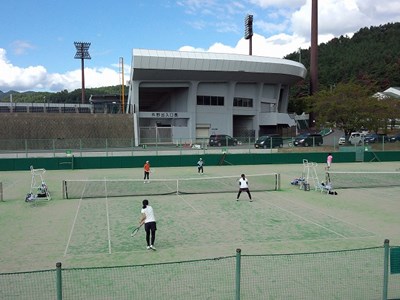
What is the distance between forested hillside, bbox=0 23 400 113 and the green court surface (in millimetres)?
76168

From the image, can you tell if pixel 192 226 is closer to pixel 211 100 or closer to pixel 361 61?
pixel 211 100

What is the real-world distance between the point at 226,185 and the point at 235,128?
5238 centimetres

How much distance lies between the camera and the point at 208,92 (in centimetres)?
6681

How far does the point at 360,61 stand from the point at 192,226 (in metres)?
114

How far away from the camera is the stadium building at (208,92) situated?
5955cm

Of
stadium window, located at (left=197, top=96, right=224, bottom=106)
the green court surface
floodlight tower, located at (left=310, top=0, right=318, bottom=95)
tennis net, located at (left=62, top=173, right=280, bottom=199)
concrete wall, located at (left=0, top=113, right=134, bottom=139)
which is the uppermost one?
floodlight tower, located at (left=310, top=0, right=318, bottom=95)

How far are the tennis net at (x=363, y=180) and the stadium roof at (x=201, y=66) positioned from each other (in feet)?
116

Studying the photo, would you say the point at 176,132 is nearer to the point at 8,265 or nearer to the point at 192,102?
the point at 192,102

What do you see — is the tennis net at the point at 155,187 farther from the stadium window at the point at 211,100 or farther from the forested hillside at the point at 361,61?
the forested hillside at the point at 361,61

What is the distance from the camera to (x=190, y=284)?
8461 mm

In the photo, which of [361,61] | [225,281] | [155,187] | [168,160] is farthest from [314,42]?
[225,281]

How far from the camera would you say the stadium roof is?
58.2 m

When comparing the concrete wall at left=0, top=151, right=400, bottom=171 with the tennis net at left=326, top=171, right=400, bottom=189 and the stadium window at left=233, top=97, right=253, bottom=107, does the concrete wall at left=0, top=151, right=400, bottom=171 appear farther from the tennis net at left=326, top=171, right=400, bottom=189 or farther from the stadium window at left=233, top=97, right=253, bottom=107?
the stadium window at left=233, top=97, right=253, bottom=107

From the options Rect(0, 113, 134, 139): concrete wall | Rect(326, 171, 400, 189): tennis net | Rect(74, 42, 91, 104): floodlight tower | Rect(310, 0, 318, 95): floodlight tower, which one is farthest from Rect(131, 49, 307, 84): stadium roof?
Rect(74, 42, 91, 104): floodlight tower
